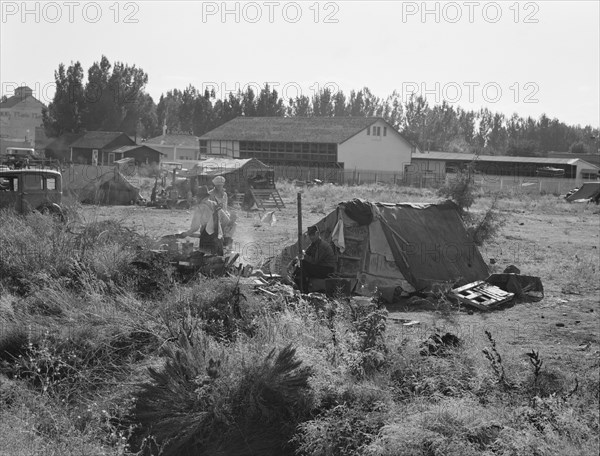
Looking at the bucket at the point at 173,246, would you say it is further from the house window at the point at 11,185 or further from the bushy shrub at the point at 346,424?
the house window at the point at 11,185

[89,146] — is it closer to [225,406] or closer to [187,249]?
[187,249]

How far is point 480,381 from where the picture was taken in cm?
700

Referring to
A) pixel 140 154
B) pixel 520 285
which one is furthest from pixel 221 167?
pixel 140 154

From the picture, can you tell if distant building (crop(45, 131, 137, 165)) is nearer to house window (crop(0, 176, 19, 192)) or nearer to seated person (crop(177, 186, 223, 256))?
house window (crop(0, 176, 19, 192))

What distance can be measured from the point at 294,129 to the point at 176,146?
15.2 meters

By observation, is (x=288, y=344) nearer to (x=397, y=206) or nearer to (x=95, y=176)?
(x=397, y=206)

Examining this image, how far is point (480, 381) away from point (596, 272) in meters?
9.42

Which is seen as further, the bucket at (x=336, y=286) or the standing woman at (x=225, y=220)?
the standing woman at (x=225, y=220)

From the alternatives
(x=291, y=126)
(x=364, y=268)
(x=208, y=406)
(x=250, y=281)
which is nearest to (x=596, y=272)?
(x=364, y=268)

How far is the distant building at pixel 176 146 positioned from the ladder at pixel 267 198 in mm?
47118

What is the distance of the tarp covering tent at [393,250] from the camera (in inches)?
510

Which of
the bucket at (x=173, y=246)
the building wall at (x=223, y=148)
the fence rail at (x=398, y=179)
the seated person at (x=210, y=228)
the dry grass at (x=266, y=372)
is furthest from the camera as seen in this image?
the building wall at (x=223, y=148)

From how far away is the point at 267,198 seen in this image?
105 feet

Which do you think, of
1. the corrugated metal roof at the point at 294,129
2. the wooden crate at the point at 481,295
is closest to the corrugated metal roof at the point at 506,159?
the corrugated metal roof at the point at 294,129
